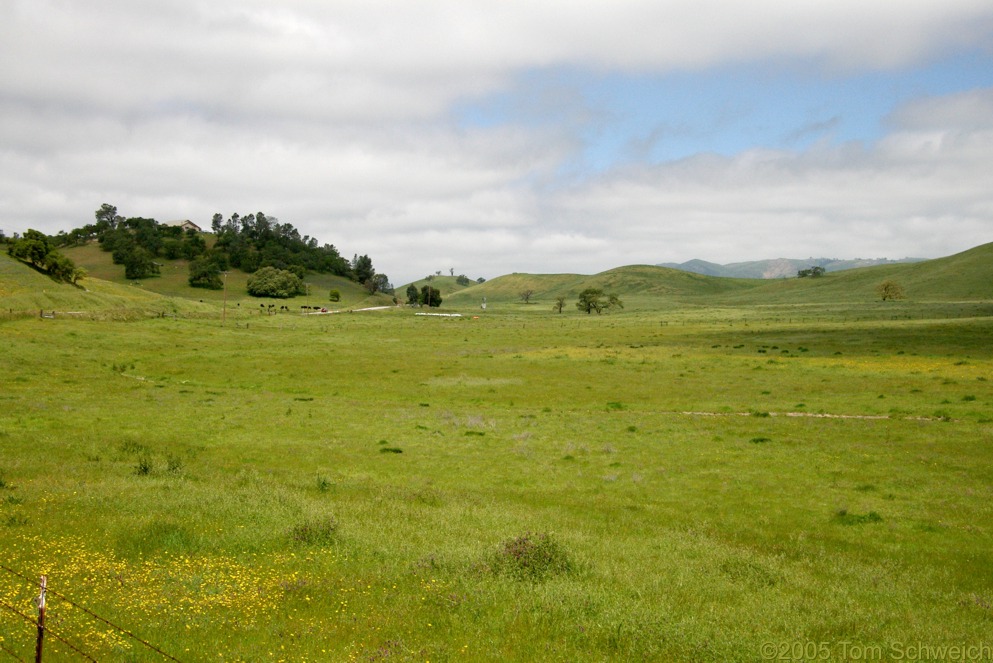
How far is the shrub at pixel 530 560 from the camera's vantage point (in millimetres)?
13305

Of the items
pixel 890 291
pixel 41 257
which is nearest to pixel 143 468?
pixel 41 257

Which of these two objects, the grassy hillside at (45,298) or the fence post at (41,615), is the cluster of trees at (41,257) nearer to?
the grassy hillside at (45,298)

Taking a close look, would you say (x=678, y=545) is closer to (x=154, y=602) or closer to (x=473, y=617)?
(x=473, y=617)

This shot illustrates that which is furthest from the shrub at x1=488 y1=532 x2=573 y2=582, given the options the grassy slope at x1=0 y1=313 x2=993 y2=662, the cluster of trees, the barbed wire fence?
the cluster of trees

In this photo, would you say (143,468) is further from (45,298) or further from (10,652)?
(45,298)

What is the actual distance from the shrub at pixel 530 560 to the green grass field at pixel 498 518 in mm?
65

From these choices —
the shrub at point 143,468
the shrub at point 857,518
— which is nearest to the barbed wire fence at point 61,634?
the shrub at point 143,468

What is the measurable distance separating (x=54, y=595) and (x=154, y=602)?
1635mm

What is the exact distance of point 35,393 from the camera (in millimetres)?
37188

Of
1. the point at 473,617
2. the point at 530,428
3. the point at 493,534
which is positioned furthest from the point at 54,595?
the point at 530,428

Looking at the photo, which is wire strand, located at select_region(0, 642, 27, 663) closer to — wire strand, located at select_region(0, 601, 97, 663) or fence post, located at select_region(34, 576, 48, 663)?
wire strand, located at select_region(0, 601, 97, 663)

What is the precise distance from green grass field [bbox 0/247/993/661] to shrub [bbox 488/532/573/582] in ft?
0.21

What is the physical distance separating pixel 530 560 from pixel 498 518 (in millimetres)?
4391

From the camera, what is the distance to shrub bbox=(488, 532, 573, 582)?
1330cm
